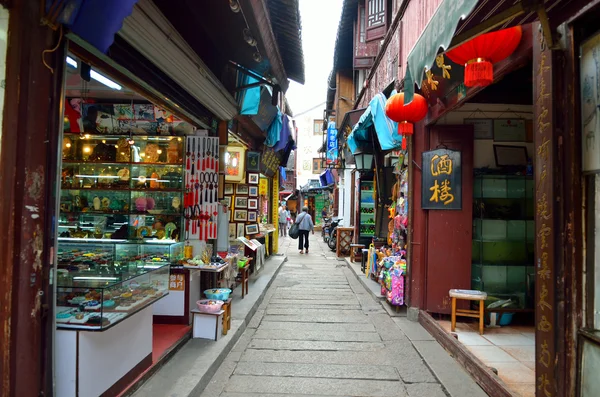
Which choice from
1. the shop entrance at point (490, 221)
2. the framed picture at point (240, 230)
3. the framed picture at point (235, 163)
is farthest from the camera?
the framed picture at point (240, 230)

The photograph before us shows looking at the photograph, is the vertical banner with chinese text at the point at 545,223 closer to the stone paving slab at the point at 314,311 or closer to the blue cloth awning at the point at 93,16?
the blue cloth awning at the point at 93,16

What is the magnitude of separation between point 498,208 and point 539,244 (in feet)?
13.0

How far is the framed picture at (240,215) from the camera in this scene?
37.4ft

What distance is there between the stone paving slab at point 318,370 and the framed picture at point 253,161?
6.76 meters

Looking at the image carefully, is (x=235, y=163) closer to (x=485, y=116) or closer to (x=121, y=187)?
(x=121, y=187)

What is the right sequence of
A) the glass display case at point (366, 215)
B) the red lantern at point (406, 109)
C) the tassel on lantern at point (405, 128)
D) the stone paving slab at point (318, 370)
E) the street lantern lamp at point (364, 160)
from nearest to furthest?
the stone paving slab at point (318, 370) → the red lantern at point (406, 109) → the tassel on lantern at point (405, 128) → the street lantern lamp at point (364, 160) → the glass display case at point (366, 215)

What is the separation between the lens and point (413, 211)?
7254 mm

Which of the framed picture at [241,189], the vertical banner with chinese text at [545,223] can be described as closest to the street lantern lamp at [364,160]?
the framed picture at [241,189]

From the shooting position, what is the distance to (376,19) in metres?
12.7

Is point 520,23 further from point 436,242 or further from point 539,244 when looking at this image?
point 436,242

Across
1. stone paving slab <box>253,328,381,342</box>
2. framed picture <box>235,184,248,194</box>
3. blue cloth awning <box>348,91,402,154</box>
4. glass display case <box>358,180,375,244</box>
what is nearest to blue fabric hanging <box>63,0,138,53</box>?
stone paving slab <box>253,328,381,342</box>

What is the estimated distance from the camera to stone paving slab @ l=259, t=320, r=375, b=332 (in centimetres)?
679

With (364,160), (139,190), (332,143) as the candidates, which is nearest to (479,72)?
(139,190)

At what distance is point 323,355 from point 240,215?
644cm
